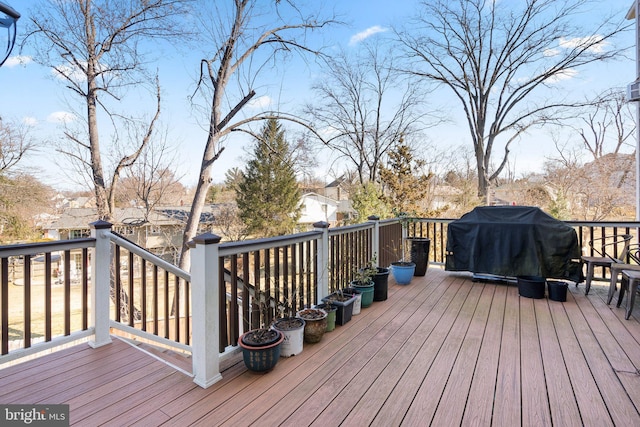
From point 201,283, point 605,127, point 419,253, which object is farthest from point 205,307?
point 605,127

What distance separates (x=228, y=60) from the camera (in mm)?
8414

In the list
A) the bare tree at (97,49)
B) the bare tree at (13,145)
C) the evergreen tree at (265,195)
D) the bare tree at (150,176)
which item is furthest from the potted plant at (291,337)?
the evergreen tree at (265,195)

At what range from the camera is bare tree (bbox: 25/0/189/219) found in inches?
284

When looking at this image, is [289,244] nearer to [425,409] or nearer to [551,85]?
[425,409]

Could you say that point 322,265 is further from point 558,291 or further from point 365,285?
point 558,291

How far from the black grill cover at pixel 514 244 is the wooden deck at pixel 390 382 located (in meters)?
1.14

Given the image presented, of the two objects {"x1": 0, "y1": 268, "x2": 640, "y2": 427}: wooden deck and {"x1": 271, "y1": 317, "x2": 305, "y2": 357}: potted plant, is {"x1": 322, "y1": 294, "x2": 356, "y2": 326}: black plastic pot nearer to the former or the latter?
{"x1": 0, "y1": 268, "x2": 640, "y2": 427}: wooden deck

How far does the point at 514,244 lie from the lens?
4.34m

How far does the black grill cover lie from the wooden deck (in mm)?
1141

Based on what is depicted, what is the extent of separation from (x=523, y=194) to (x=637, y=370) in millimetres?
13114

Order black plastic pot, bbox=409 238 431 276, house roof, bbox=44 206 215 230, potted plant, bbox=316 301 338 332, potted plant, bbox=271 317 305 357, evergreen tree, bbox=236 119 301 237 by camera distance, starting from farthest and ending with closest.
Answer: evergreen tree, bbox=236 119 301 237
house roof, bbox=44 206 215 230
black plastic pot, bbox=409 238 431 276
potted plant, bbox=316 301 338 332
potted plant, bbox=271 317 305 357

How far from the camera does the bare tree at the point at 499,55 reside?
10.8 meters

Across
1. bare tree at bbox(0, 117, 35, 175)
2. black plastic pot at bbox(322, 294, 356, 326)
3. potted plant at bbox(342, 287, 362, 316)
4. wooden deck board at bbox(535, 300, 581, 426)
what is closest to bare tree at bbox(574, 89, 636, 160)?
wooden deck board at bbox(535, 300, 581, 426)

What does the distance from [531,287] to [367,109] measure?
42.0 feet
